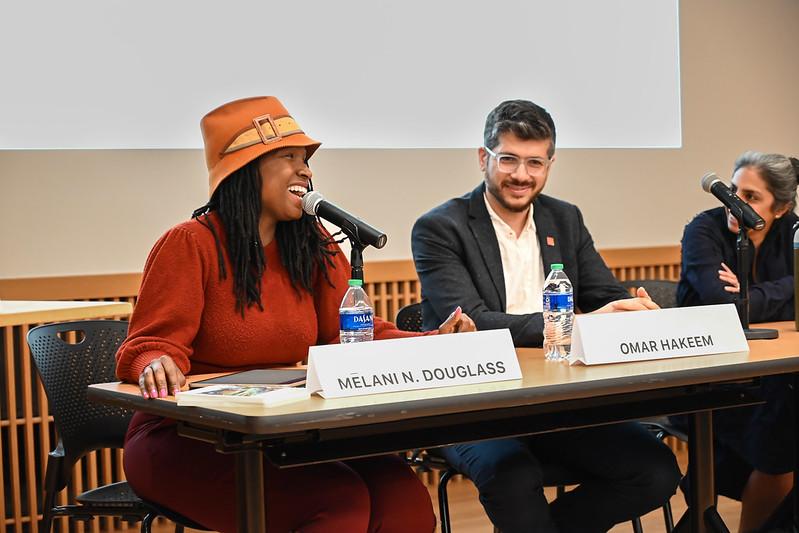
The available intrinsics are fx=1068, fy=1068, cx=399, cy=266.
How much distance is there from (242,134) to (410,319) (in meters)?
0.96

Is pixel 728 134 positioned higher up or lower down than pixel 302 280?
higher up

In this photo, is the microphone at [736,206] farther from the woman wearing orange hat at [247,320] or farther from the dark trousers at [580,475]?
the woman wearing orange hat at [247,320]

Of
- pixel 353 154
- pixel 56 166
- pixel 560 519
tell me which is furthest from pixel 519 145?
pixel 56 166

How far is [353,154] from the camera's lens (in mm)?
4270

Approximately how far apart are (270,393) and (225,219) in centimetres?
71

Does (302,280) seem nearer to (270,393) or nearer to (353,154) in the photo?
(270,393)

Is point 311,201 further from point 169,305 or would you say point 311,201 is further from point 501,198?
point 501,198

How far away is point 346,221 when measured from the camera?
211 centimetres

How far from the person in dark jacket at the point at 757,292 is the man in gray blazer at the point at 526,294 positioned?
0.99 feet

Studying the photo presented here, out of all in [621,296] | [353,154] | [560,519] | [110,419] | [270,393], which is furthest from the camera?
[353,154]

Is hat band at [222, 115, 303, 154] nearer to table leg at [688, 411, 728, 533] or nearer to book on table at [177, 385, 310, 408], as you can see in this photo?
book on table at [177, 385, 310, 408]

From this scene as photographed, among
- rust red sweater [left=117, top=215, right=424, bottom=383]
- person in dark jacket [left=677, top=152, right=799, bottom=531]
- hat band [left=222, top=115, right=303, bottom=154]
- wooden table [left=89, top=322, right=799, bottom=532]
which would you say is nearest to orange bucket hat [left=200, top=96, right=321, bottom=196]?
hat band [left=222, top=115, right=303, bottom=154]

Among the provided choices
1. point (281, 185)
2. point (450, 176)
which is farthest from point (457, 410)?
point (450, 176)

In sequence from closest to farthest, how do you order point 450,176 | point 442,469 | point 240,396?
point 240,396 < point 442,469 < point 450,176
